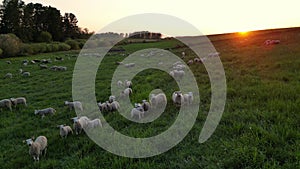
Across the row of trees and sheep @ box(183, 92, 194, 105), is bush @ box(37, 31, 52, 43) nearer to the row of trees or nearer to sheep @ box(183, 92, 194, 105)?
the row of trees

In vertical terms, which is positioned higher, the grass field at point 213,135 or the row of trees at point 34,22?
the row of trees at point 34,22

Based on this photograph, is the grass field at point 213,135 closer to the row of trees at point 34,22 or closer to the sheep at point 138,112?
the sheep at point 138,112

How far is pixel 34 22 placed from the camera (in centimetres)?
7169

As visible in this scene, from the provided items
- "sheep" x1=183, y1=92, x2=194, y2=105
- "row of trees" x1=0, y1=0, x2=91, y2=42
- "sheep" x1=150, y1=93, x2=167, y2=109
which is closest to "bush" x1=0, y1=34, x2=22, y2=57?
"row of trees" x1=0, y1=0, x2=91, y2=42

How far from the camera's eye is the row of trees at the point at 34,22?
2480 inches

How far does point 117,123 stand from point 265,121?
153 inches

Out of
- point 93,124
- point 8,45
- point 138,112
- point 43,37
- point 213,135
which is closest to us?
point 213,135

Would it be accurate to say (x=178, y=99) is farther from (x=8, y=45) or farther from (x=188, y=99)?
(x=8, y=45)

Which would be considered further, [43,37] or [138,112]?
[43,37]

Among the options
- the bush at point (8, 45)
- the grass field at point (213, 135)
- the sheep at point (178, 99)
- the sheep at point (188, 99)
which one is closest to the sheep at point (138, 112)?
the grass field at point (213, 135)

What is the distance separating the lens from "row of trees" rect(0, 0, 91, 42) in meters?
63.0

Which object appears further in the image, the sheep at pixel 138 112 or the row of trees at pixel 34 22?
the row of trees at pixel 34 22

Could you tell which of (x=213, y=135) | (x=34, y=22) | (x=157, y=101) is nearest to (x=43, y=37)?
(x=34, y=22)

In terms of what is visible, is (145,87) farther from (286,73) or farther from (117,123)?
(286,73)
